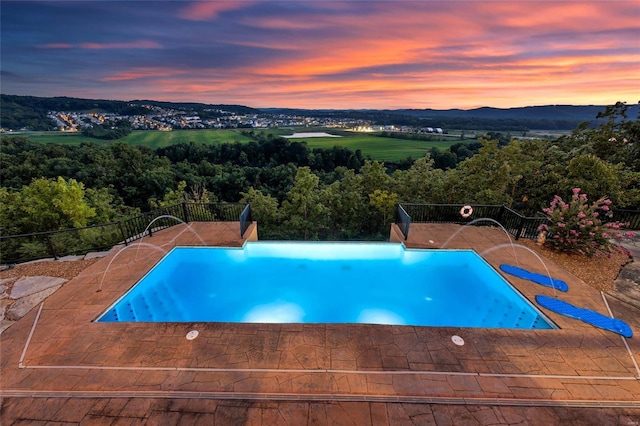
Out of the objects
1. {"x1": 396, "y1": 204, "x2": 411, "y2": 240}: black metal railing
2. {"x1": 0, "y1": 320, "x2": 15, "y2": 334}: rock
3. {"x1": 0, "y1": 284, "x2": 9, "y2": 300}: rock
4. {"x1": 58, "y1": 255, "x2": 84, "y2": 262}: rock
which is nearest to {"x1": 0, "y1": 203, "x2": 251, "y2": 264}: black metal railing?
{"x1": 58, "y1": 255, "x2": 84, "y2": 262}: rock

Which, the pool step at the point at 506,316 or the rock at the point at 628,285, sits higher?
the rock at the point at 628,285

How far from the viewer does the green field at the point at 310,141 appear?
5372cm

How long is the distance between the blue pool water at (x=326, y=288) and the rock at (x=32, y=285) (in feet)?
6.61

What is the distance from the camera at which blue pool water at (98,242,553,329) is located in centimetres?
647

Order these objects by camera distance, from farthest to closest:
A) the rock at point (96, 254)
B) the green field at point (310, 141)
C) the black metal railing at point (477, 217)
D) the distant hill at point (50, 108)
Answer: the green field at point (310, 141) → the distant hill at point (50, 108) → the black metal railing at point (477, 217) → the rock at point (96, 254)

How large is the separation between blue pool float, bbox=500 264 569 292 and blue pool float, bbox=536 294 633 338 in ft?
2.21

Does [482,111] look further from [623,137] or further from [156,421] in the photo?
[156,421]

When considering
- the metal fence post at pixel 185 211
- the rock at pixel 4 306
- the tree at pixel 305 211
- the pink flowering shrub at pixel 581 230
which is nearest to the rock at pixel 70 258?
the rock at pixel 4 306

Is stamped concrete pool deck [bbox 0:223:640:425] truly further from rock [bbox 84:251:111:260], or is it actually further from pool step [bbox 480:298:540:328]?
rock [bbox 84:251:111:260]

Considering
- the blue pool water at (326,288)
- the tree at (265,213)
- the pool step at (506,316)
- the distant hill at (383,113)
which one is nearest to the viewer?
the pool step at (506,316)

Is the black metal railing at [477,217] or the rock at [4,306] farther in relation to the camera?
the black metal railing at [477,217]

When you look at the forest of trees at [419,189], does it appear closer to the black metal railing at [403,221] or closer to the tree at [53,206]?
the tree at [53,206]

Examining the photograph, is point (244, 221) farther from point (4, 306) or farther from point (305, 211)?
point (4, 306)

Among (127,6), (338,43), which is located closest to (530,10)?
(338,43)
